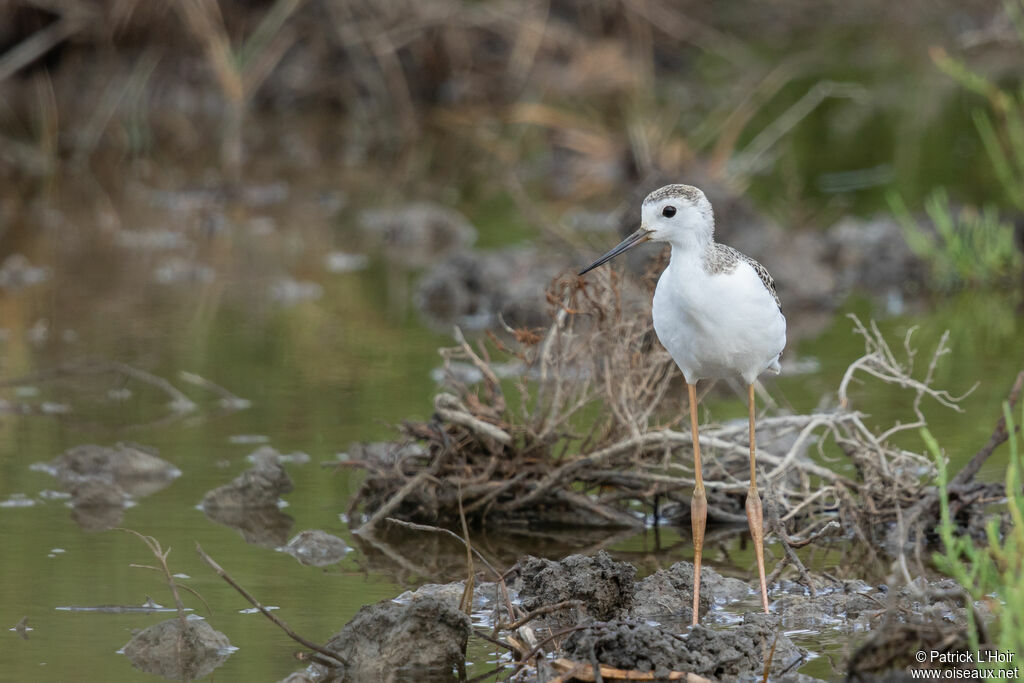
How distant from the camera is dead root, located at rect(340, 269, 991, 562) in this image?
6047mm

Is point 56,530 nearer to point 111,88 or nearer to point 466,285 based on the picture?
point 466,285

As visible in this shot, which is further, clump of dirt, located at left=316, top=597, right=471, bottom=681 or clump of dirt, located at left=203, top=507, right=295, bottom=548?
clump of dirt, located at left=203, top=507, right=295, bottom=548

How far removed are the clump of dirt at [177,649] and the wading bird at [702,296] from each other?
4.83ft

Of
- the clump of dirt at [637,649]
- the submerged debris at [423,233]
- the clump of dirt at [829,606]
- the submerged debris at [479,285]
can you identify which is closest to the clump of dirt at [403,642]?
the clump of dirt at [637,649]

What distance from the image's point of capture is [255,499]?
643 cm

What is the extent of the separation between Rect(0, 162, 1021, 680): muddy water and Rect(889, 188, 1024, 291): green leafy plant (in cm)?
40

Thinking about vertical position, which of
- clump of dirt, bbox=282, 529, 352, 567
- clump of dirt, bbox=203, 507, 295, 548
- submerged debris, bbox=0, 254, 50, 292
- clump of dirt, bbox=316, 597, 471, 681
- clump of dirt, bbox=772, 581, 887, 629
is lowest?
clump of dirt, bbox=316, 597, 471, 681

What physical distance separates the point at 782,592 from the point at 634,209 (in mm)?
4382

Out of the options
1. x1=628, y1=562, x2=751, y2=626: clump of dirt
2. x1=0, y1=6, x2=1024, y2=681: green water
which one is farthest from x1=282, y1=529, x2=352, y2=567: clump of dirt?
x1=628, y1=562, x2=751, y2=626: clump of dirt

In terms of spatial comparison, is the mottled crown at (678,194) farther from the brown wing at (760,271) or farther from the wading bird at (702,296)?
the brown wing at (760,271)

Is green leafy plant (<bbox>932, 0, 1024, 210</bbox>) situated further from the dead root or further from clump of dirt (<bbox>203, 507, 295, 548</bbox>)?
clump of dirt (<bbox>203, 507, 295, 548</bbox>)

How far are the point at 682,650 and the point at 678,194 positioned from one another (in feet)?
4.57

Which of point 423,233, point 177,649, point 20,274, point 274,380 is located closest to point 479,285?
point 274,380

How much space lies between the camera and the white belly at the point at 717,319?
4.82 meters
